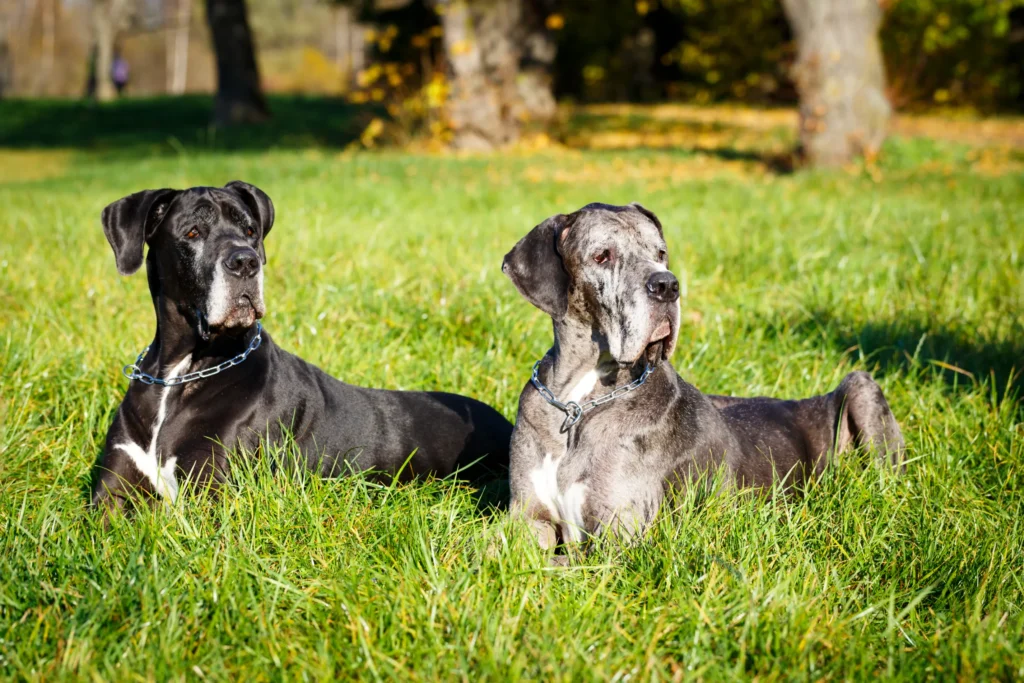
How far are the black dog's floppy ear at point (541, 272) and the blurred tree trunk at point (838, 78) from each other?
10463mm

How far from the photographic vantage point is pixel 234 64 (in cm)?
2372

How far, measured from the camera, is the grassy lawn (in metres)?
2.66

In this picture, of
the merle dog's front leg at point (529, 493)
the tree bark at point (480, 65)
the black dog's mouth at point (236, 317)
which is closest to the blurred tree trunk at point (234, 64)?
the tree bark at point (480, 65)

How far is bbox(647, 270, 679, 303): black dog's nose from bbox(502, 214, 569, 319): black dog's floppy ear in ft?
1.16

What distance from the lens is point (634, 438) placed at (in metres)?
3.46

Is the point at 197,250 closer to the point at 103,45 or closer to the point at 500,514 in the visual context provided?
the point at 500,514

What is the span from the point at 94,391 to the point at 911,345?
4.66m

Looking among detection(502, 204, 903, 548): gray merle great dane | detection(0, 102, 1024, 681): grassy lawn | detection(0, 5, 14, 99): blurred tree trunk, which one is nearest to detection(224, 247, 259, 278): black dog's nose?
detection(0, 102, 1024, 681): grassy lawn

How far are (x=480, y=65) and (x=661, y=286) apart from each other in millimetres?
13872

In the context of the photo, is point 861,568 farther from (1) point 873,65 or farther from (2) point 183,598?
(1) point 873,65

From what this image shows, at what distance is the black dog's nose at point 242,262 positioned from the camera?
3.73 meters

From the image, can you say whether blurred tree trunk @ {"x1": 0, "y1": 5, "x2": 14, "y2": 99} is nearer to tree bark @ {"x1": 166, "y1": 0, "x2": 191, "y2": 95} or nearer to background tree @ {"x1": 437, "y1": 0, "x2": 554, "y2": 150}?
tree bark @ {"x1": 166, "y1": 0, "x2": 191, "y2": 95}

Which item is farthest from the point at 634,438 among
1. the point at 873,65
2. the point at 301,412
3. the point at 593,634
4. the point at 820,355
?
the point at 873,65

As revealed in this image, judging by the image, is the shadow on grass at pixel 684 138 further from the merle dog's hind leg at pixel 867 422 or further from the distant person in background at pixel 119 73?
the distant person in background at pixel 119 73
